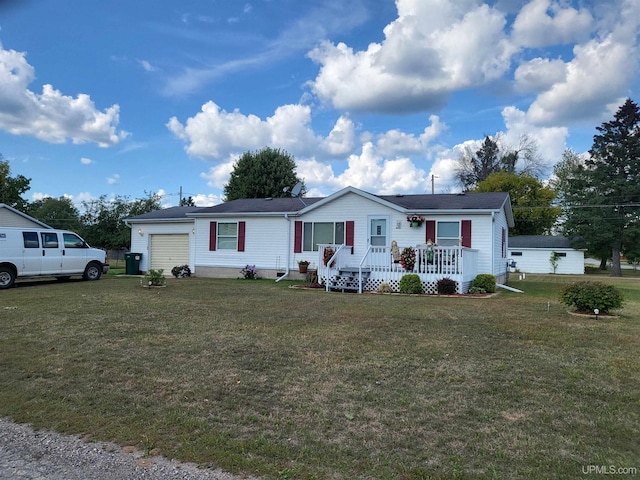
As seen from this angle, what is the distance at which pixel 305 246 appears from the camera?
1727 centimetres

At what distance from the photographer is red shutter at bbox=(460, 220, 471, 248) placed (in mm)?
14852

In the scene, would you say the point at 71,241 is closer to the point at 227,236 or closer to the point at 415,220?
the point at 227,236

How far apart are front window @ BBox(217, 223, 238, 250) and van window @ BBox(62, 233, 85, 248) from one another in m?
5.51

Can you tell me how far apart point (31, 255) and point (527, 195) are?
134 ft

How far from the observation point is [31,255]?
13656 millimetres

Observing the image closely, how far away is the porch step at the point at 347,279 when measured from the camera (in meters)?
14.0

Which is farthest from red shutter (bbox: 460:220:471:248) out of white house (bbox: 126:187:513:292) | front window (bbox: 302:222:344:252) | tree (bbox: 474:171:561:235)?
tree (bbox: 474:171:561:235)

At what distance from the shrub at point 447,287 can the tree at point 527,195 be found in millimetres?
30456

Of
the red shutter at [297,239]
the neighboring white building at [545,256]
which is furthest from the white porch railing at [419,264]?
the neighboring white building at [545,256]

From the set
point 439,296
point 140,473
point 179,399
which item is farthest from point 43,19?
point 439,296

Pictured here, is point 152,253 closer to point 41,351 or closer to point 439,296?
point 439,296

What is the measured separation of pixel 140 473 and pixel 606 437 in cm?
337

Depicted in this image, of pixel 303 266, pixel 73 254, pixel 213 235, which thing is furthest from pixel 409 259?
pixel 73 254

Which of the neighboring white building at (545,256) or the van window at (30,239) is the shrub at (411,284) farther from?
the neighboring white building at (545,256)
